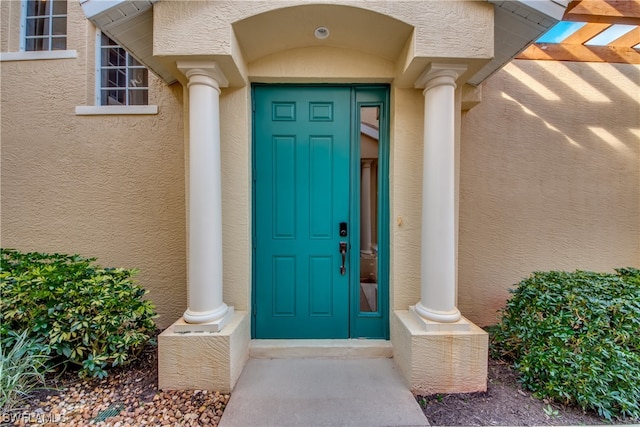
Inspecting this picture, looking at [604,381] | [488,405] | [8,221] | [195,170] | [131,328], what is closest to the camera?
[604,381]

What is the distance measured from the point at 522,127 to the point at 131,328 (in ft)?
16.2

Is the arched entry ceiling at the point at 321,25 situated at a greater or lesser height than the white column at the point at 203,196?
greater

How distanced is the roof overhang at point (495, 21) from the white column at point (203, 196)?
0.45 m

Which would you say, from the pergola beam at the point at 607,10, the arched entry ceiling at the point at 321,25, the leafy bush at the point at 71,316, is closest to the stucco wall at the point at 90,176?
the leafy bush at the point at 71,316

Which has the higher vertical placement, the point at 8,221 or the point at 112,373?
the point at 8,221

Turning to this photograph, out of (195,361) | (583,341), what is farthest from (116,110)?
(583,341)

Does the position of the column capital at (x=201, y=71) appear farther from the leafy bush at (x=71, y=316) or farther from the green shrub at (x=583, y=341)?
the green shrub at (x=583, y=341)

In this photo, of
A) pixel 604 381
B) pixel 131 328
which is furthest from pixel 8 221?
pixel 604 381

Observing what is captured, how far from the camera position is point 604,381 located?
198 centimetres

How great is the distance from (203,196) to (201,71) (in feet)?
3.37

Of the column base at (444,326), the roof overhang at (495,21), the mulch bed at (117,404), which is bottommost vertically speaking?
the mulch bed at (117,404)

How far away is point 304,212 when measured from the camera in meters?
2.80

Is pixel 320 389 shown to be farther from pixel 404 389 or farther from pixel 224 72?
pixel 224 72

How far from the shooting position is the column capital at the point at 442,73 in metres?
2.25
